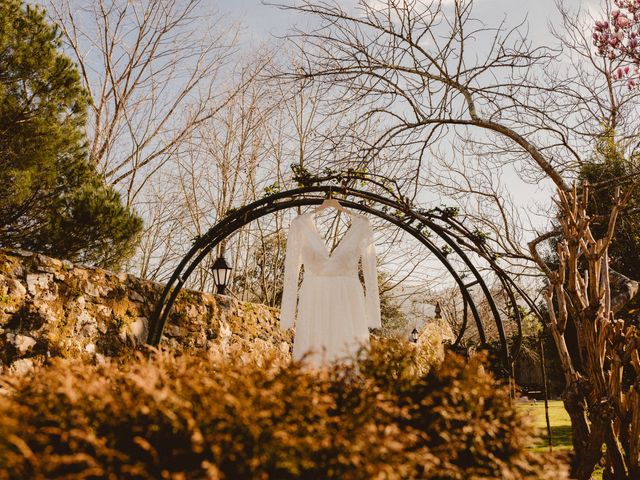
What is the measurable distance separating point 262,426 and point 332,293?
7.96ft

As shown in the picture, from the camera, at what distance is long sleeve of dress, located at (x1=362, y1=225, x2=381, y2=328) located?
3777 millimetres

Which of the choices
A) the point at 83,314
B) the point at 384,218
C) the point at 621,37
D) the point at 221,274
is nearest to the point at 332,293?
the point at 384,218

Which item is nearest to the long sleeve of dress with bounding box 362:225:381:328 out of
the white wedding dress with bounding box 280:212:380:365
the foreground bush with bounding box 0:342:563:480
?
the white wedding dress with bounding box 280:212:380:365

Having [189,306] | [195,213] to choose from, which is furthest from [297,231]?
[195,213]

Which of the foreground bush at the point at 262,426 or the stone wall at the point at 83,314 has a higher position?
the stone wall at the point at 83,314

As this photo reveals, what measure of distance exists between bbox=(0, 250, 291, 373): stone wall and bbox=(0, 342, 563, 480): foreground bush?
4.82ft

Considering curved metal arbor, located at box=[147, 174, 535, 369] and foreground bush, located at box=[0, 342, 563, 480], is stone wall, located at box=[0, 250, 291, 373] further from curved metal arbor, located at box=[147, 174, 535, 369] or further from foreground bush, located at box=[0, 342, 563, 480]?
foreground bush, located at box=[0, 342, 563, 480]

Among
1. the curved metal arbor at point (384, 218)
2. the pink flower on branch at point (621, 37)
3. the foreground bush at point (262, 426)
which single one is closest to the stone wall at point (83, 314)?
the curved metal arbor at point (384, 218)

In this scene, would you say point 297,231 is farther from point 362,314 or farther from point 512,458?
point 512,458

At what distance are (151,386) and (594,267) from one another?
316 centimetres

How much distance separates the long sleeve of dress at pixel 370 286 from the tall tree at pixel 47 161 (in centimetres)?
395

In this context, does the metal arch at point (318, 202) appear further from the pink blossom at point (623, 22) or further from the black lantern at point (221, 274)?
the pink blossom at point (623, 22)

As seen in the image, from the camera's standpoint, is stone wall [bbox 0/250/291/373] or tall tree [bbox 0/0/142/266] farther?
tall tree [bbox 0/0/142/266]

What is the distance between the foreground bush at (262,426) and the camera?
48.7 inches
